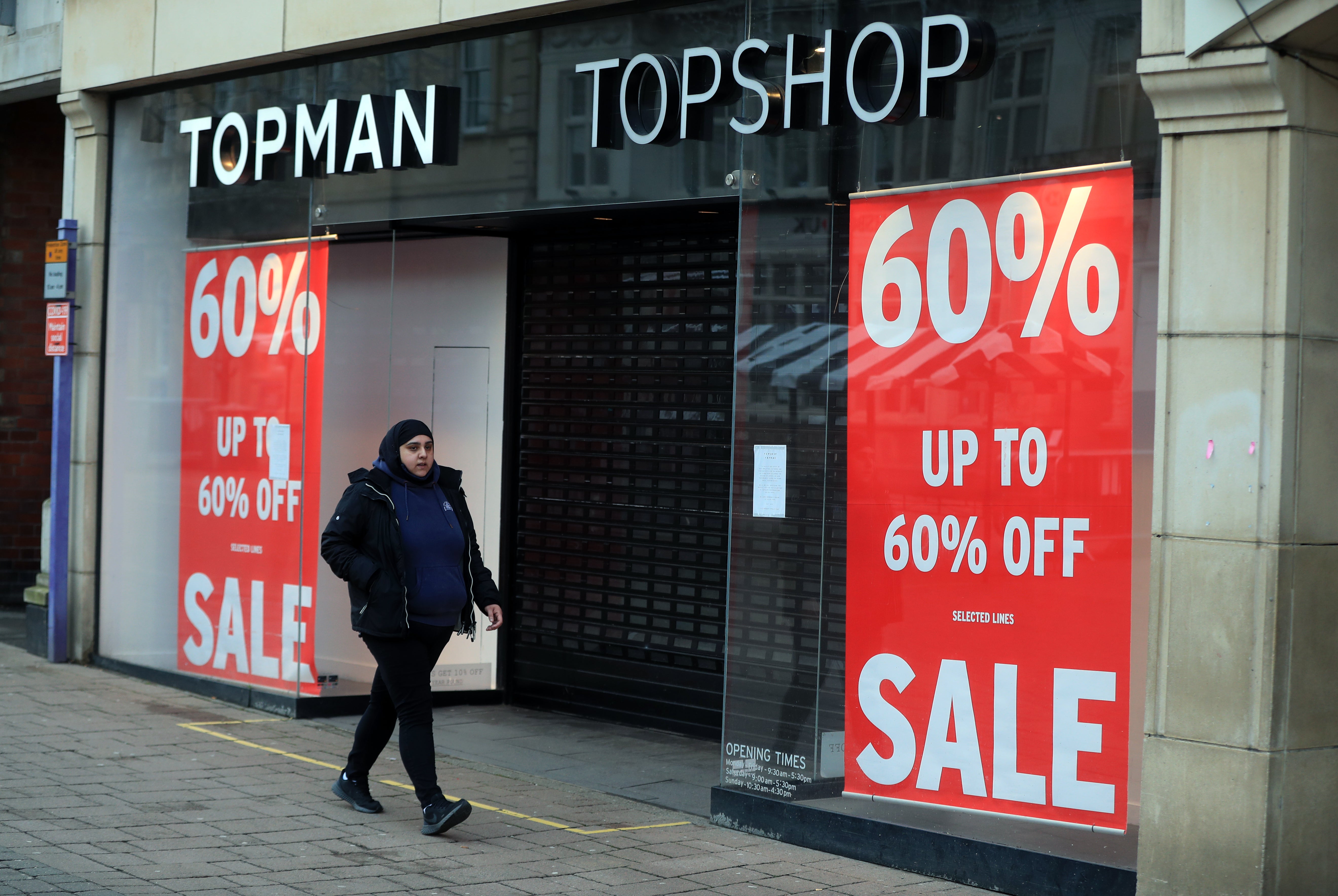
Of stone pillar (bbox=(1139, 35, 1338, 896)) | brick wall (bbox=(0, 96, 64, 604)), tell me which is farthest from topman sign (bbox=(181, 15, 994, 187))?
brick wall (bbox=(0, 96, 64, 604))

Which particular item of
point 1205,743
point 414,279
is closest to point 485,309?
point 414,279

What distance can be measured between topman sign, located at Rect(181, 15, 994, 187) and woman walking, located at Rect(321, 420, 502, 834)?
2.19m

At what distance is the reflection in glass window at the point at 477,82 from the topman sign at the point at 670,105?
0.26 ft

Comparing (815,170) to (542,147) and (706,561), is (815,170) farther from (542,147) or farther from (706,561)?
(706,561)

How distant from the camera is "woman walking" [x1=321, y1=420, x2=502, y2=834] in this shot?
685cm

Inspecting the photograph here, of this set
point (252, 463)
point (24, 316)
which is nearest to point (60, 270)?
point (252, 463)

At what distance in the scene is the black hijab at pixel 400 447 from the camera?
23.2ft

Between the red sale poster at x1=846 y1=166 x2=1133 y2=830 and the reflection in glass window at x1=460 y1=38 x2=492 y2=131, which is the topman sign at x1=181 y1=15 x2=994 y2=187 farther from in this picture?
the red sale poster at x1=846 y1=166 x2=1133 y2=830

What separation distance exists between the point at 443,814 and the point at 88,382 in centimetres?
623

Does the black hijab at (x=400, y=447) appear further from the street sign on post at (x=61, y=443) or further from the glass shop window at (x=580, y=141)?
the street sign on post at (x=61, y=443)

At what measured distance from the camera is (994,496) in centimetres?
659

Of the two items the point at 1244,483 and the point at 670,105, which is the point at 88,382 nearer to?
the point at 670,105

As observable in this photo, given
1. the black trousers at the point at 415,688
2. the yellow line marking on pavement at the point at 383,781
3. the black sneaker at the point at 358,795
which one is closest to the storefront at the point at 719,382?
the yellow line marking on pavement at the point at 383,781

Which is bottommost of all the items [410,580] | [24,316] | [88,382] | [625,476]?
[410,580]
